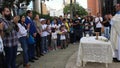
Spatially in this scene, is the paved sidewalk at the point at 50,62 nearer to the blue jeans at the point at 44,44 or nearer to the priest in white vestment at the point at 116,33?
the blue jeans at the point at 44,44

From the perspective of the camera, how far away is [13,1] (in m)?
15.6

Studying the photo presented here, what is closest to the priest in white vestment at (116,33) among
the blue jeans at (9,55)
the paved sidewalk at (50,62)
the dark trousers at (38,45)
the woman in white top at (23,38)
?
the paved sidewalk at (50,62)

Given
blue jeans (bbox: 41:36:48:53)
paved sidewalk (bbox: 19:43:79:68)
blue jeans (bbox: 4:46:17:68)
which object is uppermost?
blue jeans (bbox: 4:46:17:68)

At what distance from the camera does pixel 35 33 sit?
1273 cm

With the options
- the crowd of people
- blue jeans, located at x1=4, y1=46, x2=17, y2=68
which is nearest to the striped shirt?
the crowd of people

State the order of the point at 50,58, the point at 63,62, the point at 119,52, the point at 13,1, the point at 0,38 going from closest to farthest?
the point at 0,38 → the point at 119,52 → the point at 63,62 → the point at 50,58 → the point at 13,1

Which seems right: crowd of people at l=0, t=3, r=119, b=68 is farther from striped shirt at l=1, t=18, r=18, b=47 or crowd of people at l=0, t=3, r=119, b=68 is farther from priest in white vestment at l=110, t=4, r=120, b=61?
priest in white vestment at l=110, t=4, r=120, b=61

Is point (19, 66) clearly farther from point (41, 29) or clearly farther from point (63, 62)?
point (41, 29)

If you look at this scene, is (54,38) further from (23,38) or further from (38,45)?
(23,38)

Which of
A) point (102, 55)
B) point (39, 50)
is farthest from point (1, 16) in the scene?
point (39, 50)

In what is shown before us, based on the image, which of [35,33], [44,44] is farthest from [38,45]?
[35,33]

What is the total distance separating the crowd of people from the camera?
8.95 metres

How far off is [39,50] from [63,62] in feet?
7.06

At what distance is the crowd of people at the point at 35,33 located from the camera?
8.95 meters
